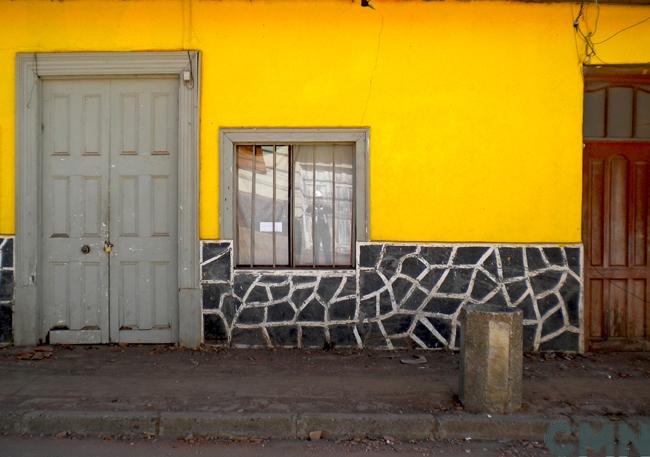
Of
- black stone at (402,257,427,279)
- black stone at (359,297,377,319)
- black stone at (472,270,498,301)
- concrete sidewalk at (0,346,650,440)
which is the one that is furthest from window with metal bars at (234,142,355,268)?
black stone at (472,270,498,301)

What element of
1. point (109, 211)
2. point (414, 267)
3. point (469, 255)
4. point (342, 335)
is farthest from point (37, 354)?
point (469, 255)

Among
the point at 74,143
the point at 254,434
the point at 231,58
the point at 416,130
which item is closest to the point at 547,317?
the point at 416,130

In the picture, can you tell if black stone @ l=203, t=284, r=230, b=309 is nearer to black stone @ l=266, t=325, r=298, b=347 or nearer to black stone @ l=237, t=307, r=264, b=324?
black stone @ l=237, t=307, r=264, b=324

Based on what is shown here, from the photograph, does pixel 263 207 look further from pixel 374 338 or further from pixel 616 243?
pixel 616 243

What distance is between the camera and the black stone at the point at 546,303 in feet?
21.8

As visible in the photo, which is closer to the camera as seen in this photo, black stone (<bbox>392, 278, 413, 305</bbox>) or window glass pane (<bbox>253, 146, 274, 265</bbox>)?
black stone (<bbox>392, 278, 413, 305</bbox>)

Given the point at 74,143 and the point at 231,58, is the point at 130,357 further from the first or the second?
the point at 231,58

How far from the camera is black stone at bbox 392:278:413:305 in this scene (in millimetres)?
6656

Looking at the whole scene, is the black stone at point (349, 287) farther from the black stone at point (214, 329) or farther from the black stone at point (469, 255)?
the black stone at point (214, 329)

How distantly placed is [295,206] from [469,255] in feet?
6.88

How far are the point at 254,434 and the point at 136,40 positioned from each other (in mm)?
4577

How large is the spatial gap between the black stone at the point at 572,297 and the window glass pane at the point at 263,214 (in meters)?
3.41

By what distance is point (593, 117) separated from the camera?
6871mm

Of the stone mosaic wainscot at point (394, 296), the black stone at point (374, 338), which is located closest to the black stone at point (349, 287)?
the stone mosaic wainscot at point (394, 296)
